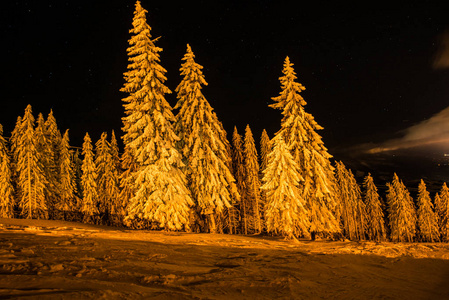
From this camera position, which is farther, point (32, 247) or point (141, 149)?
point (141, 149)

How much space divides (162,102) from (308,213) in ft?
47.4

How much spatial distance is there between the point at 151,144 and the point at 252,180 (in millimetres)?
27910

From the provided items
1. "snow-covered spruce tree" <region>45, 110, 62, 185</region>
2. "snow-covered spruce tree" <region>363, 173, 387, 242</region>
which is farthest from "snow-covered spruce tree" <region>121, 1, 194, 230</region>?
"snow-covered spruce tree" <region>363, 173, 387, 242</region>

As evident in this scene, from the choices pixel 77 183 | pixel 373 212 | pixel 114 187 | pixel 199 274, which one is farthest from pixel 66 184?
pixel 373 212

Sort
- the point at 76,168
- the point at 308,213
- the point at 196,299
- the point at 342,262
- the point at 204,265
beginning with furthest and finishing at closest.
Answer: the point at 76,168 → the point at 308,213 → the point at 342,262 → the point at 204,265 → the point at 196,299

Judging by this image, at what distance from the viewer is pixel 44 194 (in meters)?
40.4

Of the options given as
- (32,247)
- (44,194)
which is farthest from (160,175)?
(44,194)

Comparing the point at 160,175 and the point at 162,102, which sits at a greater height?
the point at 162,102

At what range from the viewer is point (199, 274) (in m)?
7.95

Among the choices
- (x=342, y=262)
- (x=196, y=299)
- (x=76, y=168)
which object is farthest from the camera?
(x=76, y=168)

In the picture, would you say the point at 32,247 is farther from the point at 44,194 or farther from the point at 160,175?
the point at 44,194

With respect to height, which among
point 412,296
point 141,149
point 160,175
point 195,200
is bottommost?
point 412,296

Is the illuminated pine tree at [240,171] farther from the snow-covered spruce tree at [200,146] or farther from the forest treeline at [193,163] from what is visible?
the snow-covered spruce tree at [200,146]

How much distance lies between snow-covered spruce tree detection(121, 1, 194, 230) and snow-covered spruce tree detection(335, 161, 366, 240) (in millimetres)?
43154
